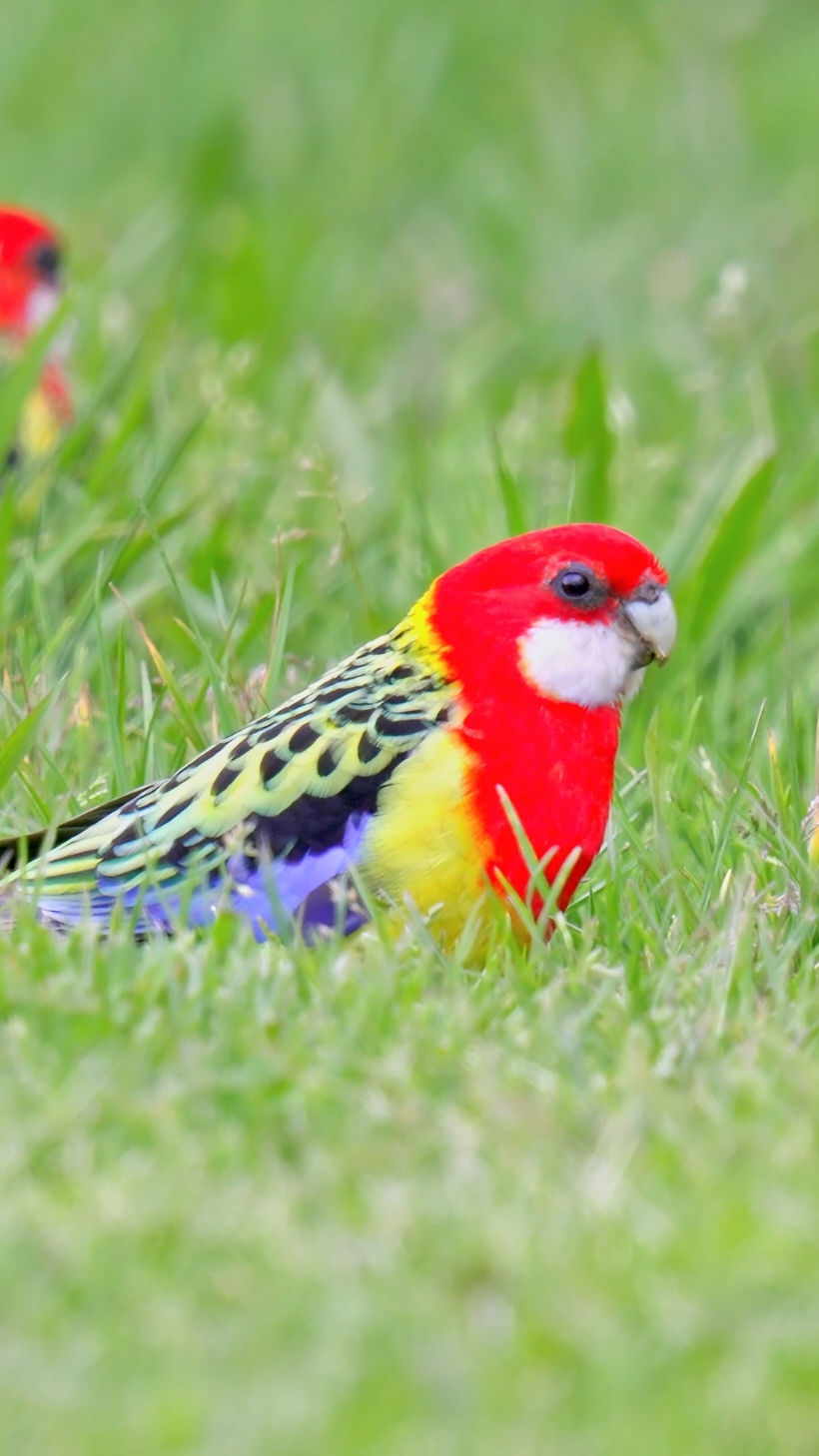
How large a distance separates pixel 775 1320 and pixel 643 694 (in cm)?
210

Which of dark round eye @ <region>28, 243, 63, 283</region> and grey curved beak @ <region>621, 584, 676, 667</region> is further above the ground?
dark round eye @ <region>28, 243, 63, 283</region>

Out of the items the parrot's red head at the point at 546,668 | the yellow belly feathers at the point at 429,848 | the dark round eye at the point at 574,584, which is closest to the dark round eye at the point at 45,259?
the parrot's red head at the point at 546,668

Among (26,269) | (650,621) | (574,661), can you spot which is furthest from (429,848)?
(26,269)

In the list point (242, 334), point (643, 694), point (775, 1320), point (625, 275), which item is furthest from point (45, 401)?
point (775, 1320)

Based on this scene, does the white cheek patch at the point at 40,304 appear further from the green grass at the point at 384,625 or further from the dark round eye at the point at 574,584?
the dark round eye at the point at 574,584

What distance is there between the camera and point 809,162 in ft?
22.4

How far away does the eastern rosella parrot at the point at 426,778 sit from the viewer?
2.46m

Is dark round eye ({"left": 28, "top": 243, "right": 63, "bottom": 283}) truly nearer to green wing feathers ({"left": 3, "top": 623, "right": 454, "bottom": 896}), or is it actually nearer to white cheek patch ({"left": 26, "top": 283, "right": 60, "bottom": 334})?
white cheek patch ({"left": 26, "top": 283, "right": 60, "bottom": 334})

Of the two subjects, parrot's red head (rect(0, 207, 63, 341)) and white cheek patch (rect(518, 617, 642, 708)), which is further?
parrot's red head (rect(0, 207, 63, 341))

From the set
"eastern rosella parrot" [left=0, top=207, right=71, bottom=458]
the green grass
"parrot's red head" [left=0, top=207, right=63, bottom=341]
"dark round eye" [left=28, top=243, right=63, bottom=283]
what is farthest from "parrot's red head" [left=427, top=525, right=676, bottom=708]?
"dark round eye" [left=28, top=243, right=63, bottom=283]

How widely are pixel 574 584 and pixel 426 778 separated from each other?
349mm

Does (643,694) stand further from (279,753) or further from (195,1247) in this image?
(195,1247)

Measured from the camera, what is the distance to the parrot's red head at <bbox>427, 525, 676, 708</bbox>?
8.59 feet

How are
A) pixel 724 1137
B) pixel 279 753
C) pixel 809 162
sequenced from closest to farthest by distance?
pixel 724 1137
pixel 279 753
pixel 809 162
